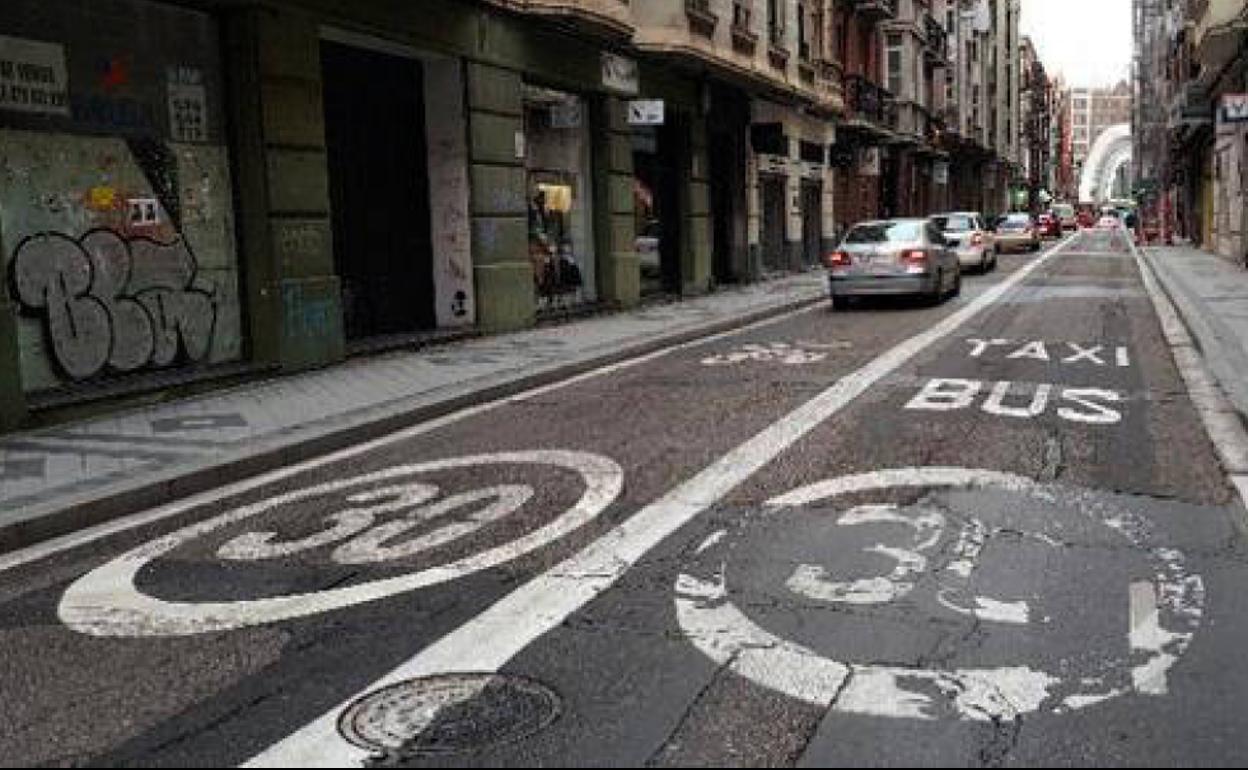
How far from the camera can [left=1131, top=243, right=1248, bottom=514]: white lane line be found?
7.94 meters

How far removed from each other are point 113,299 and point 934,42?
154 feet

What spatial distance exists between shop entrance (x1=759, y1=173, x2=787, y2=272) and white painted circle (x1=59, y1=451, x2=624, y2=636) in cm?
2458

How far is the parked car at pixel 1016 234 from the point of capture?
49.3 m

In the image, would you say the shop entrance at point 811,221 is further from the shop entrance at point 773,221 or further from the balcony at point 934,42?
the balcony at point 934,42

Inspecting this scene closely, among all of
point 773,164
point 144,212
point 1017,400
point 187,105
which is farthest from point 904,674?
point 773,164

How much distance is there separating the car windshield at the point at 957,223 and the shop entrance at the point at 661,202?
415 inches

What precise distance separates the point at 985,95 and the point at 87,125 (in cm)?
6826

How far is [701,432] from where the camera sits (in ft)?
31.2

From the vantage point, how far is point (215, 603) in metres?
→ 5.57

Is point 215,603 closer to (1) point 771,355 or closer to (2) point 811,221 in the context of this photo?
(1) point 771,355

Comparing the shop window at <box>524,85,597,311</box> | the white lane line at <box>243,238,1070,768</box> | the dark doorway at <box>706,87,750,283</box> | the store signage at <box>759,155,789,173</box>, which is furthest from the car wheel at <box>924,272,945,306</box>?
the white lane line at <box>243,238,1070,768</box>

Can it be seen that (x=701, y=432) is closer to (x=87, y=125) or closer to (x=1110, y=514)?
(x=1110, y=514)

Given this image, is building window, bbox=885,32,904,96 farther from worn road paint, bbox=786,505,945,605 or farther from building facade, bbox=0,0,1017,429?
worn road paint, bbox=786,505,945,605

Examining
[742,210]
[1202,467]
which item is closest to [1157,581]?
[1202,467]
